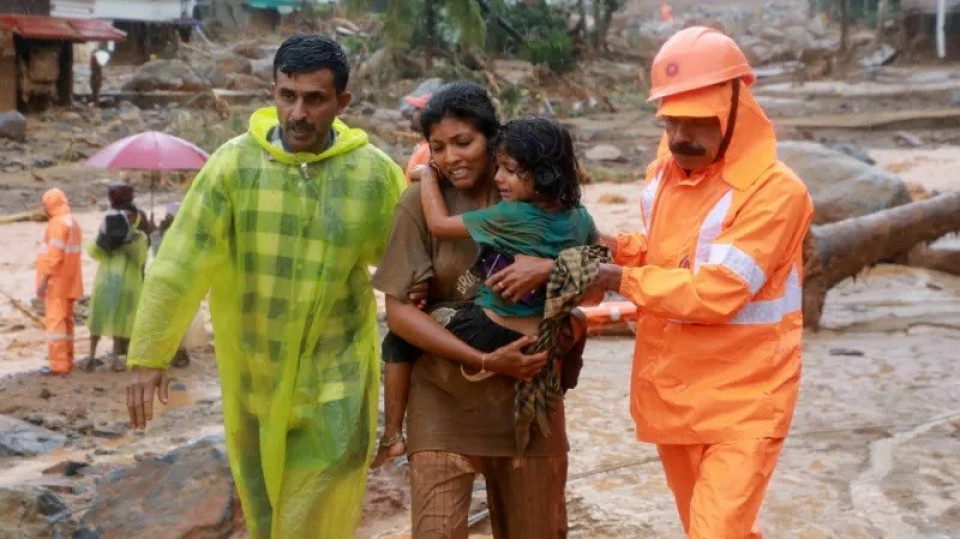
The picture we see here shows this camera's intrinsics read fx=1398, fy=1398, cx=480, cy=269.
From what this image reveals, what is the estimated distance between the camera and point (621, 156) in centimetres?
2177


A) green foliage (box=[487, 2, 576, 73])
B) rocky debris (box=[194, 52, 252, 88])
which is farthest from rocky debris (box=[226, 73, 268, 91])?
green foliage (box=[487, 2, 576, 73])

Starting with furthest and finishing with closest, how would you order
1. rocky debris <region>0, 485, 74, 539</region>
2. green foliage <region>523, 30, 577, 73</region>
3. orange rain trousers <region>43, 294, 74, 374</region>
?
green foliage <region>523, 30, 577, 73</region>
orange rain trousers <region>43, 294, 74, 374</region>
rocky debris <region>0, 485, 74, 539</region>

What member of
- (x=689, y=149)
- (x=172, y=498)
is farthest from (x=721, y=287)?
(x=172, y=498)

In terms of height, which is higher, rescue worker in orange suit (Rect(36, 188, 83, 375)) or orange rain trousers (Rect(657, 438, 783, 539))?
orange rain trousers (Rect(657, 438, 783, 539))

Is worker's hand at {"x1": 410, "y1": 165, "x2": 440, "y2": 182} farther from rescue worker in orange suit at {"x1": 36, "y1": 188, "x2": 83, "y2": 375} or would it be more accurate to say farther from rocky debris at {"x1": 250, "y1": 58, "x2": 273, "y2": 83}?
rocky debris at {"x1": 250, "y1": 58, "x2": 273, "y2": 83}

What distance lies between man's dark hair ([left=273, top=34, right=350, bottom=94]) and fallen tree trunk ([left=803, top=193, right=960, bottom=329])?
600cm

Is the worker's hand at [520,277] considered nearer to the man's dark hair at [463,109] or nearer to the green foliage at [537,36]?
the man's dark hair at [463,109]

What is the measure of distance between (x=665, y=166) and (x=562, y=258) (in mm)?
577

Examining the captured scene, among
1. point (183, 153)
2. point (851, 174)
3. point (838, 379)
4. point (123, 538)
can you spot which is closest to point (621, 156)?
point (851, 174)

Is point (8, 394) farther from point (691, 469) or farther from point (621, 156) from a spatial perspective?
point (621, 156)

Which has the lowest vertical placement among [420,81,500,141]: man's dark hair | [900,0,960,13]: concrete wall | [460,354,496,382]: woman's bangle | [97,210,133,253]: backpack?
[97,210,133,253]: backpack

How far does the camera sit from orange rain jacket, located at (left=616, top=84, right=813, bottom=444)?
3492 mm

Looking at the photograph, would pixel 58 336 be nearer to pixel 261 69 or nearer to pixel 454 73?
pixel 454 73

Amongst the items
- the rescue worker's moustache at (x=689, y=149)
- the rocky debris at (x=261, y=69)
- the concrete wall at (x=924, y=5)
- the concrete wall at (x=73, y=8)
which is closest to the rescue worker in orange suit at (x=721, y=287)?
the rescue worker's moustache at (x=689, y=149)
